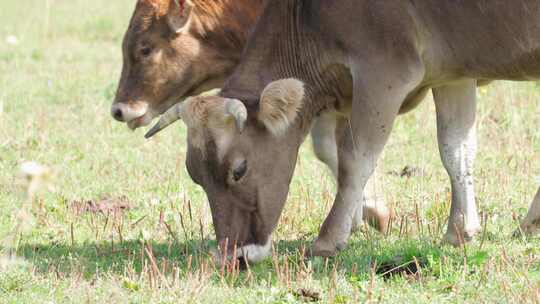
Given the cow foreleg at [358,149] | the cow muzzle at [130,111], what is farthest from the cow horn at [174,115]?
the cow muzzle at [130,111]

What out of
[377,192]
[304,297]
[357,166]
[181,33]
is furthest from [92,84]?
[304,297]

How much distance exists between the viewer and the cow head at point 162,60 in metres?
7.82

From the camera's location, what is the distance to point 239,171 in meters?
6.18

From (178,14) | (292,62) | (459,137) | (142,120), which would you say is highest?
(178,14)

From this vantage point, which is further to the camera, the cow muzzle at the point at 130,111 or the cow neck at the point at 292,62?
the cow muzzle at the point at 130,111

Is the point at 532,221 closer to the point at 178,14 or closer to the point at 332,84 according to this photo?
the point at 332,84

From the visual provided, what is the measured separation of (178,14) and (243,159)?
1.94 m

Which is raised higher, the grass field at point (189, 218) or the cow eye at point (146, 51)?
the cow eye at point (146, 51)

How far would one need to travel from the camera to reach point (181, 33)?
7.86 metres

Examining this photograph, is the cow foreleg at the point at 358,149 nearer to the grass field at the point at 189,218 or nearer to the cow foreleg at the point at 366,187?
the grass field at the point at 189,218

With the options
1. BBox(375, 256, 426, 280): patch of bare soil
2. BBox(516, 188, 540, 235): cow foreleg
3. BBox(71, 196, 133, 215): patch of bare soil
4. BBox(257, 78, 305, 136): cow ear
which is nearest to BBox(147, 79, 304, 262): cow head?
BBox(257, 78, 305, 136): cow ear

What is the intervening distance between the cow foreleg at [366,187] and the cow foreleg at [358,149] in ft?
2.21

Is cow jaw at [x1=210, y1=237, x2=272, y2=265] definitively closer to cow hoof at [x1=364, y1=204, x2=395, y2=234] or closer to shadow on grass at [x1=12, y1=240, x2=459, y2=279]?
shadow on grass at [x1=12, y1=240, x2=459, y2=279]

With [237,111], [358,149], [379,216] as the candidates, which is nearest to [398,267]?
[358,149]
